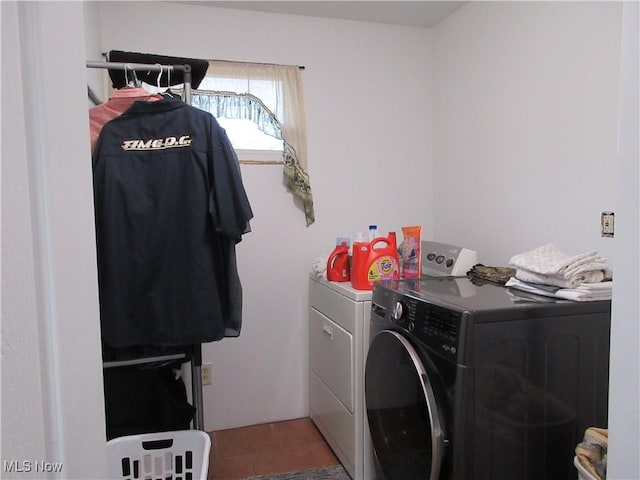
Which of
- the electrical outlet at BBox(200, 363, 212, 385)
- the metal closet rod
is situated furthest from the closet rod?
the electrical outlet at BBox(200, 363, 212, 385)

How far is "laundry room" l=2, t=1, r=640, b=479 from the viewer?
1.66ft

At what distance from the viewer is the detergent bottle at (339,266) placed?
7.26 feet

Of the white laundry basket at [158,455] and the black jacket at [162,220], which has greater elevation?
the black jacket at [162,220]

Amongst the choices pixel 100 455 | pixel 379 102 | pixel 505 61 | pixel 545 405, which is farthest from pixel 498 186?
pixel 100 455

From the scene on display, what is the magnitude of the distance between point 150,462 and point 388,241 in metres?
1.33

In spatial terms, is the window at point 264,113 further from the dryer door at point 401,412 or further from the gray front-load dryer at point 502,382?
the gray front-load dryer at point 502,382

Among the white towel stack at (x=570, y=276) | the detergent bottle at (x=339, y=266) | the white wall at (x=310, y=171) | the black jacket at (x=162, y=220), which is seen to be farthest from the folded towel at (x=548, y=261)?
the white wall at (x=310, y=171)

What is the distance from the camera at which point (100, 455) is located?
0.68 meters

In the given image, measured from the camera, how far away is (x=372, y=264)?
6.53ft

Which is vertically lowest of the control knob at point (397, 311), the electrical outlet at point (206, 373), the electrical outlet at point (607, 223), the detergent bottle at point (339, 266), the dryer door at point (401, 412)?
the electrical outlet at point (206, 373)

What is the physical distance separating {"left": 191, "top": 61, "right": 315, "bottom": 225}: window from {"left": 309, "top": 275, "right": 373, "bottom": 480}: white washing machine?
0.64 m

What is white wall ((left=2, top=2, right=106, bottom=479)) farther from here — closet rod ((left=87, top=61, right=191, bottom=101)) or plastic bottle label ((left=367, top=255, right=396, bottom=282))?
plastic bottle label ((left=367, top=255, right=396, bottom=282))

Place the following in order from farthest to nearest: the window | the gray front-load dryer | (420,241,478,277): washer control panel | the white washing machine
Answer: the window
(420,241,478,277): washer control panel
the white washing machine
the gray front-load dryer

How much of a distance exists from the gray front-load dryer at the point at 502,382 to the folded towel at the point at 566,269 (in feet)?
0.26
